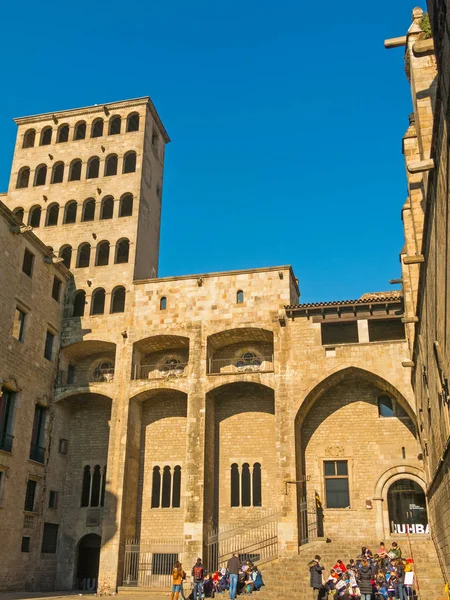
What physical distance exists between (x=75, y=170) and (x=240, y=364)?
14.7 metres

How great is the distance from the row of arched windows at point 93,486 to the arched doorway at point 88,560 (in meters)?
1.41

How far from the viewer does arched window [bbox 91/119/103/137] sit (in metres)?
→ 34.0

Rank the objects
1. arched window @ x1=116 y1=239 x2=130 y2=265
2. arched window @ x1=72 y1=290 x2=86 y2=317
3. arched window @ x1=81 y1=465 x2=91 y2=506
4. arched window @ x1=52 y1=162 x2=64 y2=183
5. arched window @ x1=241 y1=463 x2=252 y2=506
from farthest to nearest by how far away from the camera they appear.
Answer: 1. arched window @ x1=52 y1=162 x2=64 y2=183
2. arched window @ x1=116 y1=239 x2=130 y2=265
3. arched window @ x1=72 y1=290 x2=86 y2=317
4. arched window @ x1=81 y1=465 x2=91 y2=506
5. arched window @ x1=241 y1=463 x2=252 y2=506

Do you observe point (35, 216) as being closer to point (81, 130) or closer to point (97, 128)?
point (81, 130)

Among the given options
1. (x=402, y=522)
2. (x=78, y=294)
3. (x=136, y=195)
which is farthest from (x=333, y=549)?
(x=136, y=195)

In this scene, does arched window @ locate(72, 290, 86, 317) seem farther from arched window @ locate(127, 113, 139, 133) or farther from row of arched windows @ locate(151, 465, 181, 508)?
arched window @ locate(127, 113, 139, 133)

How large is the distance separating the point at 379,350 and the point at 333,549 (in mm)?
8054

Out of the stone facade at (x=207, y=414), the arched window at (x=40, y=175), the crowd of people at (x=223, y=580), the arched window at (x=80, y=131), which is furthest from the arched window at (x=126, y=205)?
the crowd of people at (x=223, y=580)

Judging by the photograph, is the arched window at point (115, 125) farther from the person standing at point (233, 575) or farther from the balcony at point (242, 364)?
the person standing at point (233, 575)

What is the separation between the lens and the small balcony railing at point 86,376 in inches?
1122

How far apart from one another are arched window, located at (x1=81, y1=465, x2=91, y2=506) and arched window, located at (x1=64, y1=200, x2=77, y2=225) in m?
13.1

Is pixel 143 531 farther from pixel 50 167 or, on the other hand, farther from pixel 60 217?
pixel 50 167

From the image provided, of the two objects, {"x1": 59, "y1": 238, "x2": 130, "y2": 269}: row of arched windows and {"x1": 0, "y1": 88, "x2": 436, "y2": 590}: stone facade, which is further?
{"x1": 59, "y1": 238, "x2": 130, "y2": 269}: row of arched windows

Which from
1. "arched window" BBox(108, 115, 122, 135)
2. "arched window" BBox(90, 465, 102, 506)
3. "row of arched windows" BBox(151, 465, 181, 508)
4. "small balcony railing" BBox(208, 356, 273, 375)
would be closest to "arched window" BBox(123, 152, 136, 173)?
"arched window" BBox(108, 115, 122, 135)
